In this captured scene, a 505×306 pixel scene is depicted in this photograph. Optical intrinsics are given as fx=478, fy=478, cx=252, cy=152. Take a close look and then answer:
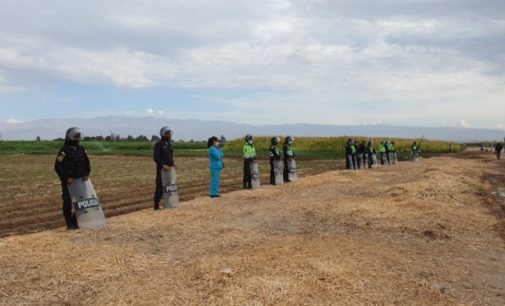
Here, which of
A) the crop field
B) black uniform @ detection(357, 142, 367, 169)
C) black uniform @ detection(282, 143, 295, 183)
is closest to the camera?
the crop field

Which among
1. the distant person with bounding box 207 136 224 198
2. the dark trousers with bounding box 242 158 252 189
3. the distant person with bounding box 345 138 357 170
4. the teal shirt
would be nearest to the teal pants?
the distant person with bounding box 207 136 224 198

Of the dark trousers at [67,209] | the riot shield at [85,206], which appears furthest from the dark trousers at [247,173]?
the dark trousers at [67,209]

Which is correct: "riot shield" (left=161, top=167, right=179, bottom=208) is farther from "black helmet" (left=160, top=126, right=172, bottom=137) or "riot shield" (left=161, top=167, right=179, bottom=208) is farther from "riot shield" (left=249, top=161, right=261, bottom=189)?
"riot shield" (left=249, top=161, right=261, bottom=189)

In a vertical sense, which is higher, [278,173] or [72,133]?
[72,133]

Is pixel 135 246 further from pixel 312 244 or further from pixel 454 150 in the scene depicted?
pixel 454 150

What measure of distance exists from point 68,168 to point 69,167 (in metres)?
0.03

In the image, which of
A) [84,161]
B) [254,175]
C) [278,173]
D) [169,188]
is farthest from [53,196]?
[278,173]

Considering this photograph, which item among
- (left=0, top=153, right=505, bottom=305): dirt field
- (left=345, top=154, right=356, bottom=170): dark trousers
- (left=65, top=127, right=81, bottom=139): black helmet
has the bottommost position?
(left=0, top=153, right=505, bottom=305): dirt field

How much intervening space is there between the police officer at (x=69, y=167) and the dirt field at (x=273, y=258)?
639mm

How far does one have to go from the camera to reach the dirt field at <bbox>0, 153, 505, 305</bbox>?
6.24 meters

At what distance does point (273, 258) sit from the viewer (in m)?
7.54

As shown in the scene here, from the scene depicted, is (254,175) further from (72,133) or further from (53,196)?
(72,133)

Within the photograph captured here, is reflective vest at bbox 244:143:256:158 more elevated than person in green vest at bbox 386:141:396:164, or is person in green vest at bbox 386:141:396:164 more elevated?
reflective vest at bbox 244:143:256:158

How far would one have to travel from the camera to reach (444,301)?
240 inches
